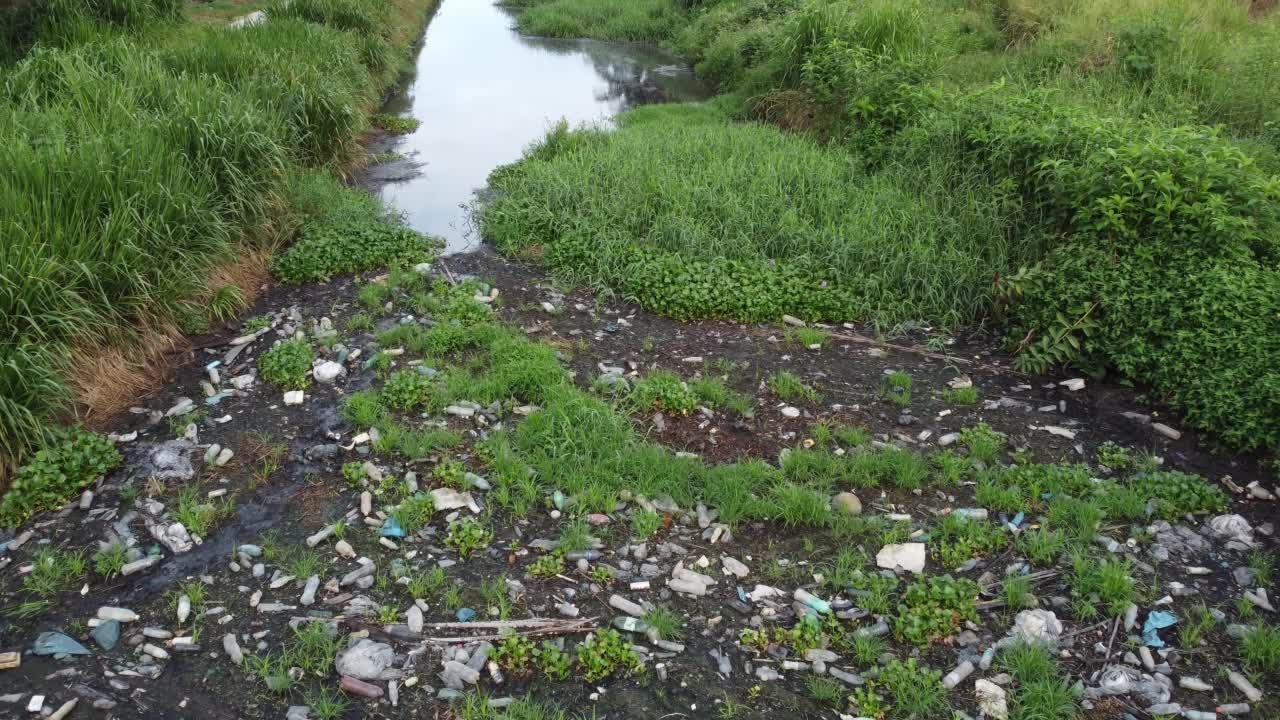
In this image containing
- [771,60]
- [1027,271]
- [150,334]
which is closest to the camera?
[150,334]

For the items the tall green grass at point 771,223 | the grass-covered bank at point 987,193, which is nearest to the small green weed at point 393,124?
the grass-covered bank at point 987,193

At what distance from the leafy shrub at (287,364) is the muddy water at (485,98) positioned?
281cm

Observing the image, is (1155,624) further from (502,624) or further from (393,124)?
(393,124)

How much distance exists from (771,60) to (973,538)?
366 inches

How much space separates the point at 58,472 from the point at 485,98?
12242 mm

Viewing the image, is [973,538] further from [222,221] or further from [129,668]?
[222,221]

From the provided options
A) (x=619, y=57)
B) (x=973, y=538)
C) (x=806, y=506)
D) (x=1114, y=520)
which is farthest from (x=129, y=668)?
(x=619, y=57)

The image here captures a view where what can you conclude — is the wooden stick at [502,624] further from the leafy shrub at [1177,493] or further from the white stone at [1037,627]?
the leafy shrub at [1177,493]

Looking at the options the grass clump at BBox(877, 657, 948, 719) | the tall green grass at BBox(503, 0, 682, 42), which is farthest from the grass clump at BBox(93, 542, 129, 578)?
the tall green grass at BBox(503, 0, 682, 42)

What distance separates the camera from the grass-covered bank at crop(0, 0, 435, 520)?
5414 mm

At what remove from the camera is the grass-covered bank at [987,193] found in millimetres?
6031

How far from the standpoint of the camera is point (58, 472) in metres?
5.05

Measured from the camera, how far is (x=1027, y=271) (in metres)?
6.91

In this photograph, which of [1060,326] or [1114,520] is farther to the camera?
[1060,326]
